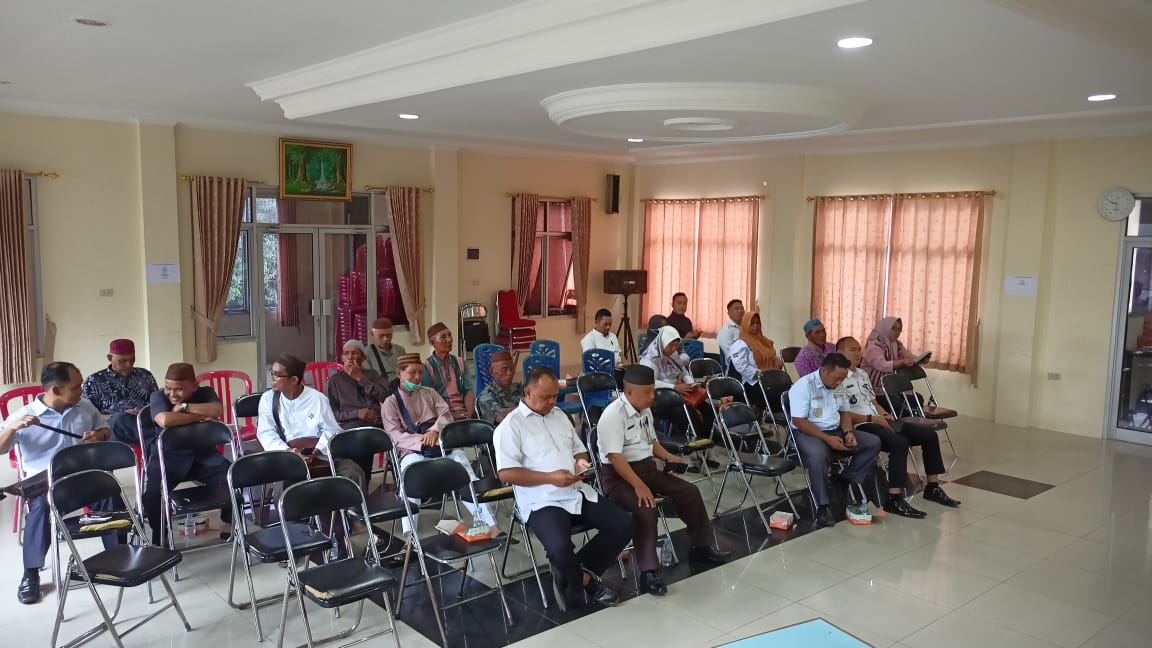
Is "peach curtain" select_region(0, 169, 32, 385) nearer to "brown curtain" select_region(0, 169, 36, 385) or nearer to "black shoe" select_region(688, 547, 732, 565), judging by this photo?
"brown curtain" select_region(0, 169, 36, 385)

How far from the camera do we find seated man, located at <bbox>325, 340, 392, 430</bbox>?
583 cm

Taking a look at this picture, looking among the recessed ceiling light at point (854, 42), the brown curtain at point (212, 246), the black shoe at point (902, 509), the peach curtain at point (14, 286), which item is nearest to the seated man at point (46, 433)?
the peach curtain at point (14, 286)

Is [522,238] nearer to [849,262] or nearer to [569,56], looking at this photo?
[849,262]

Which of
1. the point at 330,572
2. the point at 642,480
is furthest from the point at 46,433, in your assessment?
the point at 642,480

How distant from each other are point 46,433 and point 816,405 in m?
5.01

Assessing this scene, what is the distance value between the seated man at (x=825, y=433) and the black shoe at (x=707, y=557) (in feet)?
3.47

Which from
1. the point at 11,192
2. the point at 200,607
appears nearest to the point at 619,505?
the point at 200,607

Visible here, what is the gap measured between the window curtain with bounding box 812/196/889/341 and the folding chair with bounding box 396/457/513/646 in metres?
6.81

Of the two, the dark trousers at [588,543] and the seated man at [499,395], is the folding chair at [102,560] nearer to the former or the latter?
the dark trousers at [588,543]

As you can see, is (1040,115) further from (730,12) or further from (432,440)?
(432,440)

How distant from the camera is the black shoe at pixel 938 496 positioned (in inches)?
247

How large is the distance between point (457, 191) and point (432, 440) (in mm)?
5835

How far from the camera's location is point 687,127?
23.1ft

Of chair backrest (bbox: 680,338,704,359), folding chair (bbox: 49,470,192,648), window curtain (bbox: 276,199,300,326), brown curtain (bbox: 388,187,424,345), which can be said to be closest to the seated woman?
chair backrest (bbox: 680,338,704,359)
